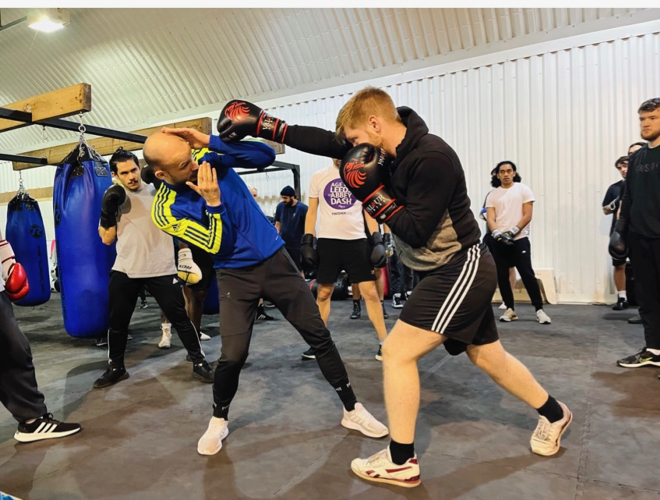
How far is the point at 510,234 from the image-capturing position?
4824mm

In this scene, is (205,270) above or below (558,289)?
above

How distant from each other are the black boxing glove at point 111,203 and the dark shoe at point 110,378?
3.29ft

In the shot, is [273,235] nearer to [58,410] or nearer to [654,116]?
[58,410]

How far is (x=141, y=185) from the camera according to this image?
362cm

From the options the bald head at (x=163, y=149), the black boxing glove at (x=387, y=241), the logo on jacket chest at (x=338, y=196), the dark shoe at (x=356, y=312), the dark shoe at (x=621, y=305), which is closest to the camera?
the bald head at (x=163, y=149)

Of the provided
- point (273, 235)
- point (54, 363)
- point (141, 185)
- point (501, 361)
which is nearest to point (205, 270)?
point (141, 185)

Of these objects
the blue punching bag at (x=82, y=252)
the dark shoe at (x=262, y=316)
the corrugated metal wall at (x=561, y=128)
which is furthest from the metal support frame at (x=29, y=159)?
the corrugated metal wall at (x=561, y=128)

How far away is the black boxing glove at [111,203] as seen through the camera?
3342mm

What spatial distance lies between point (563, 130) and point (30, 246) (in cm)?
641

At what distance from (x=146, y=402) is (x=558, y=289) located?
5136mm

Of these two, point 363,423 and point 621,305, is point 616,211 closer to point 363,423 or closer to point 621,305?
point 621,305

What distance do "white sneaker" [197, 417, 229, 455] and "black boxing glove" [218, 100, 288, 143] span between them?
4.33 feet

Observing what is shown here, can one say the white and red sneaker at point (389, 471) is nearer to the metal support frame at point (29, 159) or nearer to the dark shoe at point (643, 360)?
the dark shoe at point (643, 360)
